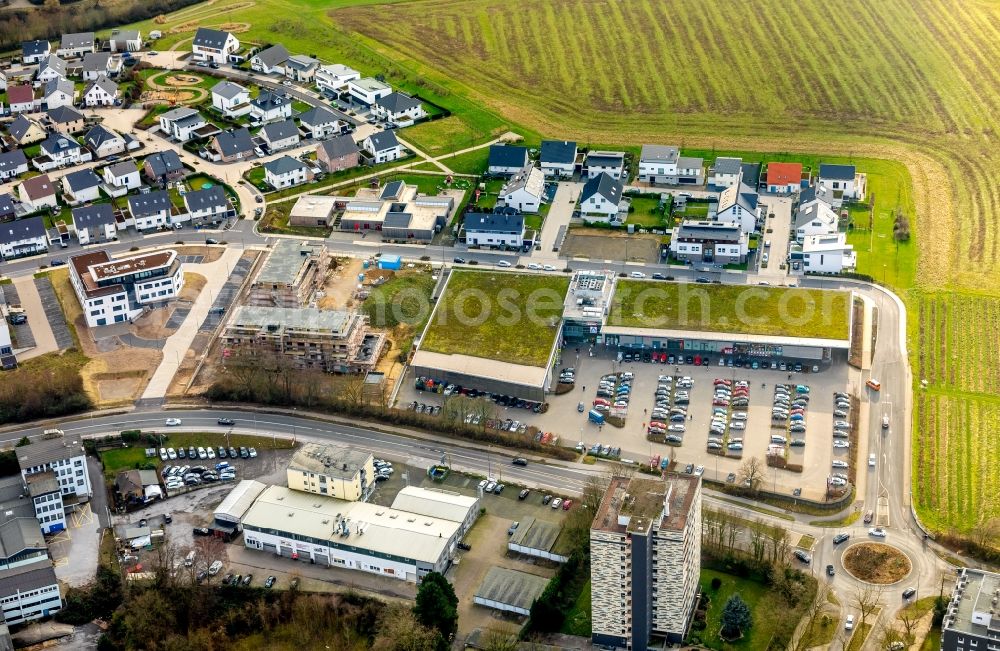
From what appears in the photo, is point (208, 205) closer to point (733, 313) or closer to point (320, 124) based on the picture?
point (320, 124)

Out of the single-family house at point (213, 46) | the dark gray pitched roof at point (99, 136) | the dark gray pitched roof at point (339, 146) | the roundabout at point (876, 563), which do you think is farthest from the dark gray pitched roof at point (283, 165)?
the roundabout at point (876, 563)

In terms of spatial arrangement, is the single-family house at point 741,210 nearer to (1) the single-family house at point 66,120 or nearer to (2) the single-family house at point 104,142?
(2) the single-family house at point 104,142

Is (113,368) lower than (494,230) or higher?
lower

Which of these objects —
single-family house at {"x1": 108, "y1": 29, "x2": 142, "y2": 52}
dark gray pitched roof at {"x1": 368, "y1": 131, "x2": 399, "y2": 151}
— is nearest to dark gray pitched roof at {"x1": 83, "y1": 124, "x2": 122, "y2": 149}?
dark gray pitched roof at {"x1": 368, "y1": 131, "x2": 399, "y2": 151}

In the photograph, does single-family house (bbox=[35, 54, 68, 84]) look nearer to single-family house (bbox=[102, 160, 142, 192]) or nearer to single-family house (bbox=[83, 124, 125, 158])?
single-family house (bbox=[83, 124, 125, 158])

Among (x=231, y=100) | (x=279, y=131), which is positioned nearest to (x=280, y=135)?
(x=279, y=131)

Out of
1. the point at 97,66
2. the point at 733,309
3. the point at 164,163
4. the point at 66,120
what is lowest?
the point at 733,309
